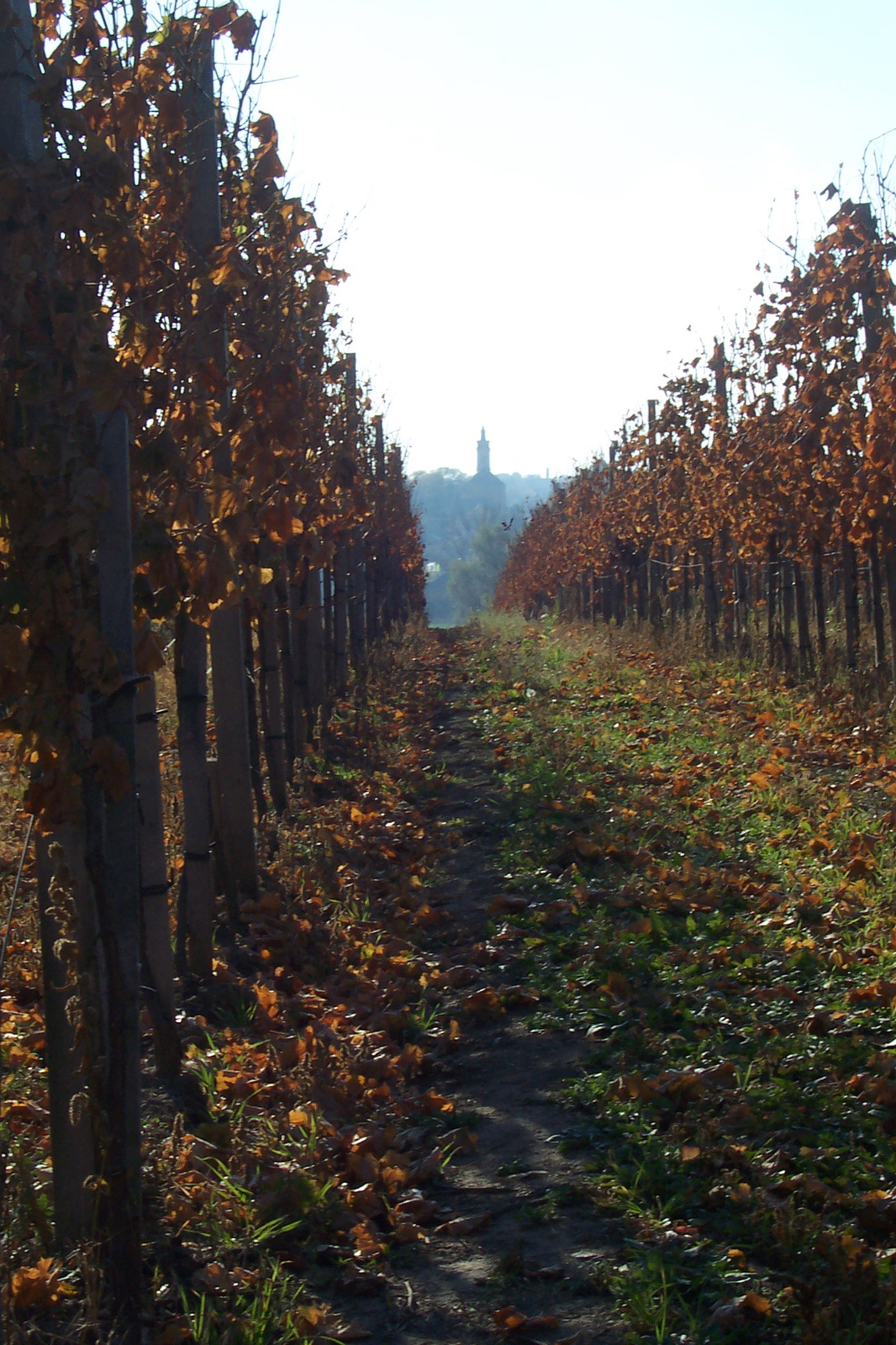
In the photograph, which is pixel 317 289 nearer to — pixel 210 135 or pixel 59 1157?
pixel 210 135

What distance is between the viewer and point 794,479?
13.0 metres

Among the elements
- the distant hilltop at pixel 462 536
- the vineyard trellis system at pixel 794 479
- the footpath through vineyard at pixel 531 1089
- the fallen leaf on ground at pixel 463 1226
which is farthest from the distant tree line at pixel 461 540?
the fallen leaf on ground at pixel 463 1226

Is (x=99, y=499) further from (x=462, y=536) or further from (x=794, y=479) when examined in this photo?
(x=462, y=536)

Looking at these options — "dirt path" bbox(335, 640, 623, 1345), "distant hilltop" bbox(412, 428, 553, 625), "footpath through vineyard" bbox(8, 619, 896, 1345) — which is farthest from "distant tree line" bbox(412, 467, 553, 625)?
"dirt path" bbox(335, 640, 623, 1345)

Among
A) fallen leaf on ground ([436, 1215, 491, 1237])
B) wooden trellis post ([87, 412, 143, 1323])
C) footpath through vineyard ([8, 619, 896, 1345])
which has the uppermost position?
wooden trellis post ([87, 412, 143, 1323])

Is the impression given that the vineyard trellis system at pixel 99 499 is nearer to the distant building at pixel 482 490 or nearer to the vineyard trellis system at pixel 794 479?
the vineyard trellis system at pixel 794 479

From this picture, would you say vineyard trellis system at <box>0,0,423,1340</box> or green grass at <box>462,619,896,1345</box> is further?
green grass at <box>462,619,896,1345</box>

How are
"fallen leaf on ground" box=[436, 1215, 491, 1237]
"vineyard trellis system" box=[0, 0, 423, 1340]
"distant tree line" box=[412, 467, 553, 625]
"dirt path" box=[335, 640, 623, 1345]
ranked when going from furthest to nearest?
"distant tree line" box=[412, 467, 553, 625] < "fallen leaf on ground" box=[436, 1215, 491, 1237] < "dirt path" box=[335, 640, 623, 1345] < "vineyard trellis system" box=[0, 0, 423, 1340]

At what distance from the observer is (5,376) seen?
9.11ft

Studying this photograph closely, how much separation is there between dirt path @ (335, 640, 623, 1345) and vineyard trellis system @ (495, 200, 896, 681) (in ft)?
22.8

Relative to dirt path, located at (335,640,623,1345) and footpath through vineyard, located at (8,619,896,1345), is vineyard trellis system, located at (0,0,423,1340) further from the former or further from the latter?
dirt path, located at (335,640,623,1345)

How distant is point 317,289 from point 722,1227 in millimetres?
4028

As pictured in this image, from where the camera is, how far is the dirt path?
3.00 metres

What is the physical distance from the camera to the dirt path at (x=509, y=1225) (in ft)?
9.85
